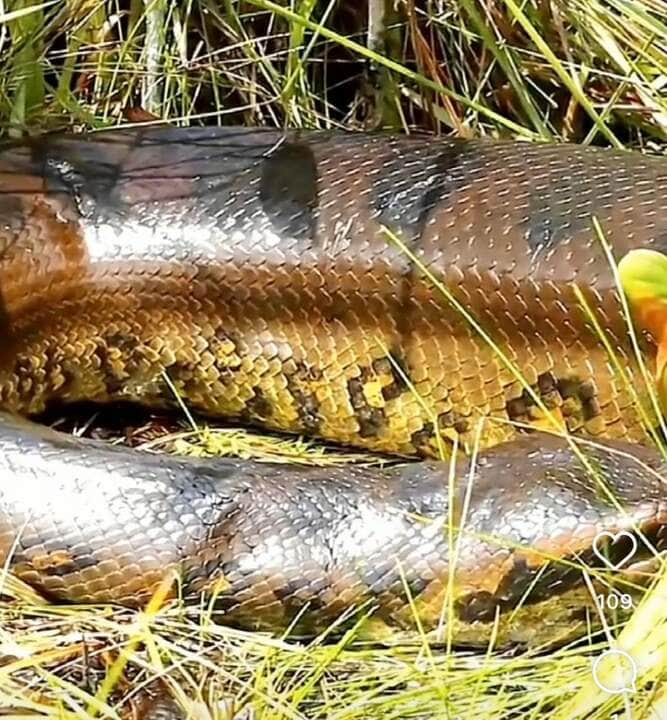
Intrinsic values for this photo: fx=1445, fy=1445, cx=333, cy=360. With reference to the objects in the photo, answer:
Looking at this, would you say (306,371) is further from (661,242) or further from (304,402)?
(661,242)

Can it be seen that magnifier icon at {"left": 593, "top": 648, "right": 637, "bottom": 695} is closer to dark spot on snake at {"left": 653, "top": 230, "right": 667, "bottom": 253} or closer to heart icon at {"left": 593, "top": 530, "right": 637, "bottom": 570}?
heart icon at {"left": 593, "top": 530, "right": 637, "bottom": 570}

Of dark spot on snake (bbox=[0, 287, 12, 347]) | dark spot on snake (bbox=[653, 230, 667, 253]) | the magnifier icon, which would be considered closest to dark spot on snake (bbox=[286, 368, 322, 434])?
dark spot on snake (bbox=[0, 287, 12, 347])

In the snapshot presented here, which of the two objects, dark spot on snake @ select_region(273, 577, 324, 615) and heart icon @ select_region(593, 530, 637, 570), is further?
dark spot on snake @ select_region(273, 577, 324, 615)

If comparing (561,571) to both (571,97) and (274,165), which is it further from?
(571,97)

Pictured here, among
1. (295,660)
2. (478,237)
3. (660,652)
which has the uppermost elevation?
(478,237)

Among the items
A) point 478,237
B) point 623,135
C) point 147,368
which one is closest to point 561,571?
point 478,237

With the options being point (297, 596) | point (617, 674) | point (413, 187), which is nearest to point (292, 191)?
point (413, 187)
